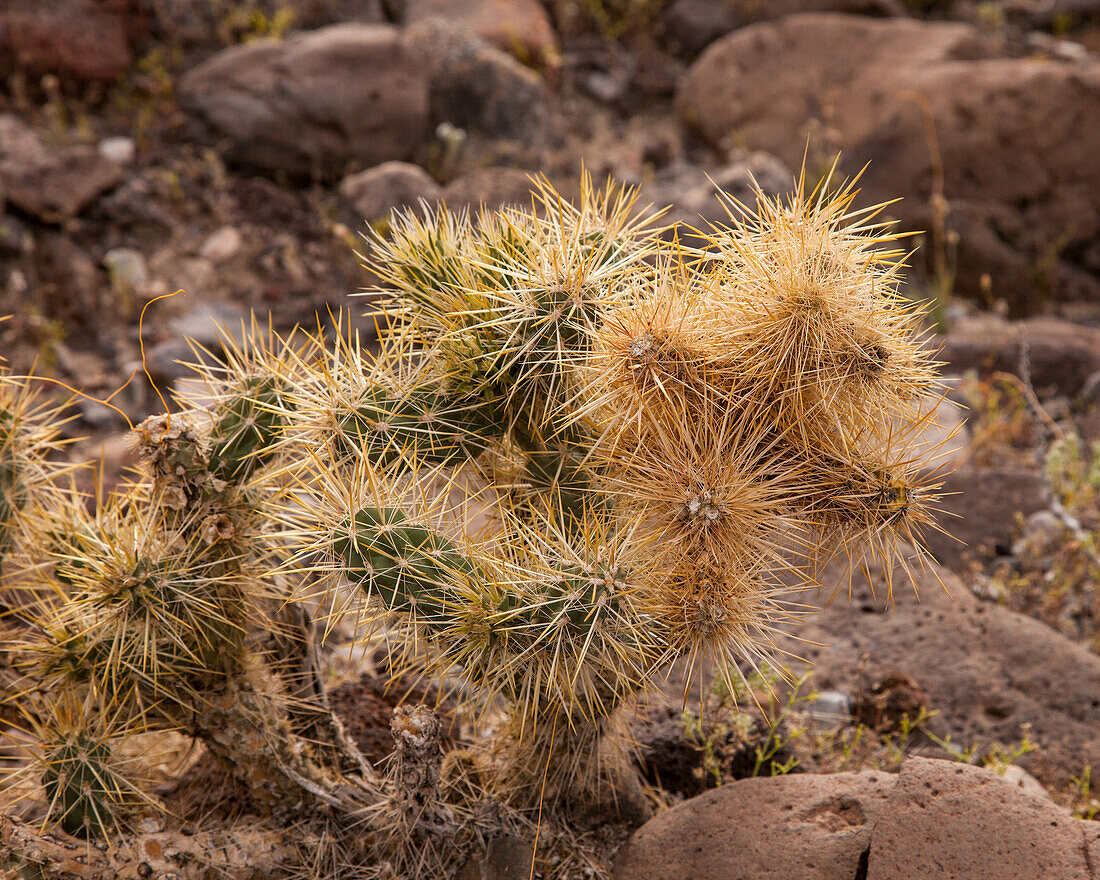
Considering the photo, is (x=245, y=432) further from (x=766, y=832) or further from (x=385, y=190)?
(x=385, y=190)

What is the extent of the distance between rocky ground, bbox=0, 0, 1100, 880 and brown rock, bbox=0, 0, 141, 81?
19mm

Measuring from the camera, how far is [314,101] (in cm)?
598

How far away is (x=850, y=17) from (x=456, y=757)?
710cm

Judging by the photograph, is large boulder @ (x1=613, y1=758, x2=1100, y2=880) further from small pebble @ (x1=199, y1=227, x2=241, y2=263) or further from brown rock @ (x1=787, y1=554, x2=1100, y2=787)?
small pebble @ (x1=199, y1=227, x2=241, y2=263)

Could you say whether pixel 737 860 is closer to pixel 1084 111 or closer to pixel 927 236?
pixel 927 236

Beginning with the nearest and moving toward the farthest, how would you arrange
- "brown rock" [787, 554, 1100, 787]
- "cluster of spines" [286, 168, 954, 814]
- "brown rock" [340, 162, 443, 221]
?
"cluster of spines" [286, 168, 954, 814] → "brown rock" [787, 554, 1100, 787] → "brown rock" [340, 162, 443, 221]

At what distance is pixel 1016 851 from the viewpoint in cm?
219

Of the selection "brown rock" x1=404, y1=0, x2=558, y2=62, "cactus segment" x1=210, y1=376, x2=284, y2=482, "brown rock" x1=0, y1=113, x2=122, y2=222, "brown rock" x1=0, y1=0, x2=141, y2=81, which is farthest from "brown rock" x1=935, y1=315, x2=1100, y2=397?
"brown rock" x1=0, y1=0, x2=141, y2=81

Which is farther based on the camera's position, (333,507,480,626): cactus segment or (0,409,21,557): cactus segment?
(0,409,21,557): cactus segment

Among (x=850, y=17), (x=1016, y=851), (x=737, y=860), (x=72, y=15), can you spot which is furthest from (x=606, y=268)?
(x=850, y=17)

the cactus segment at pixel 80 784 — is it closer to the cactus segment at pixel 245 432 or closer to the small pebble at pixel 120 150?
the cactus segment at pixel 245 432

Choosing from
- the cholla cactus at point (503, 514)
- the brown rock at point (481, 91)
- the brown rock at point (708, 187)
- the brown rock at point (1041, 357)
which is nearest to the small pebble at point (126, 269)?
the brown rock at point (481, 91)

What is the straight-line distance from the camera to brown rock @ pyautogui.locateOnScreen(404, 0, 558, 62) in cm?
704

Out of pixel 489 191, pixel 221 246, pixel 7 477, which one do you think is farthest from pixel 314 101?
pixel 7 477
